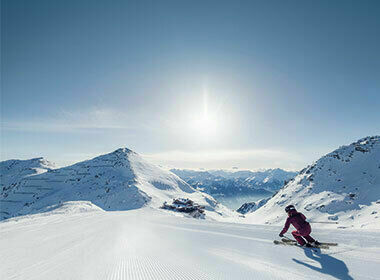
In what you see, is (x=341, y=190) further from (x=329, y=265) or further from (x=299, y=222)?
(x=329, y=265)

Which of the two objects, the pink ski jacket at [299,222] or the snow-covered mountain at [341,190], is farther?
the snow-covered mountain at [341,190]

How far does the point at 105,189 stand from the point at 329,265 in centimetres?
9978

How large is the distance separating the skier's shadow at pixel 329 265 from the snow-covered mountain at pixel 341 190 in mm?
24253

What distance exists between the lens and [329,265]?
5195 millimetres

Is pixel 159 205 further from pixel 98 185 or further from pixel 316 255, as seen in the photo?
pixel 316 255

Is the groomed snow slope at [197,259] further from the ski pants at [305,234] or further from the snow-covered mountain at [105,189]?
the snow-covered mountain at [105,189]

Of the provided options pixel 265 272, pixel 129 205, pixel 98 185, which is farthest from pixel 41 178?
pixel 265 272

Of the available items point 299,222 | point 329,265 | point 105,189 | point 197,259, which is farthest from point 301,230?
point 105,189

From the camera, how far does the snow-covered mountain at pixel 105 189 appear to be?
7962 centimetres

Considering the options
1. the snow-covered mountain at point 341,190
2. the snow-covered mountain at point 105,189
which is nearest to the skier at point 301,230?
the snow-covered mountain at point 341,190

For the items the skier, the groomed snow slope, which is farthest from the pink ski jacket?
the groomed snow slope

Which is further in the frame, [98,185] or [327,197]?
[98,185]

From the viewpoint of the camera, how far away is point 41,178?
125m

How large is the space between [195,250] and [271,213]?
→ 37.2 metres
